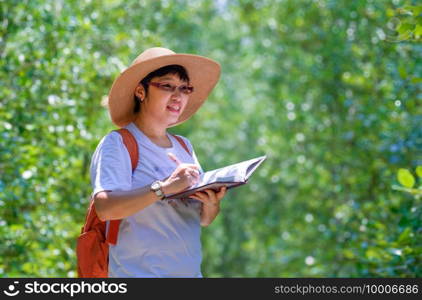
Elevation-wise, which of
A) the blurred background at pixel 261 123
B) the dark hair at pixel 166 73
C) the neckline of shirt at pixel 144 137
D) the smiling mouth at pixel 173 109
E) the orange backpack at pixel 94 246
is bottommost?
the orange backpack at pixel 94 246

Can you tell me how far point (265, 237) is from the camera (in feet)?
56.6

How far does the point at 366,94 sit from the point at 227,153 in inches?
326

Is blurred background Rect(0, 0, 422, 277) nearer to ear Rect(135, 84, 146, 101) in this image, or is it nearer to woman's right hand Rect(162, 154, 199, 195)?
ear Rect(135, 84, 146, 101)

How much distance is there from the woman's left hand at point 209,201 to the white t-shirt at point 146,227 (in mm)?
77

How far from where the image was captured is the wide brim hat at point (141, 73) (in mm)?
3708

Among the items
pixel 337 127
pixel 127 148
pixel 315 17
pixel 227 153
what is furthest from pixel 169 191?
pixel 227 153

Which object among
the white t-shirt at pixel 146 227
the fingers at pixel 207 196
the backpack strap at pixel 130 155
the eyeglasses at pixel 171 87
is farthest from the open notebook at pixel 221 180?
the eyeglasses at pixel 171 87

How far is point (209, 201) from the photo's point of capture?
348 centimetres

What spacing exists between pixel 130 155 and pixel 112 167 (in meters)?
0.13

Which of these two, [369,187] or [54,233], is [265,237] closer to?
[369,187]

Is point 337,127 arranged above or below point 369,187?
above

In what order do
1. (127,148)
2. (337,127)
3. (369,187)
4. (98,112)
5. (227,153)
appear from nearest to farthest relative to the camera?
(127,148)
(98,112)
(369,187)
(337,127)
(227,153)

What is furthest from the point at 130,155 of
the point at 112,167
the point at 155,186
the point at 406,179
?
the point at 406,179

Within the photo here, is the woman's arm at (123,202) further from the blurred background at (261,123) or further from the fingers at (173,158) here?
the blurred background at (261,123)
